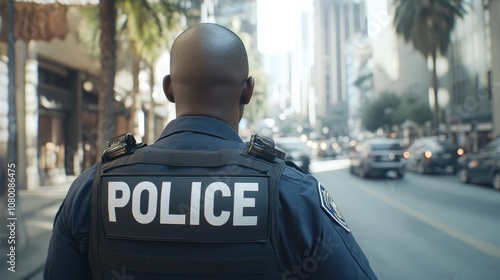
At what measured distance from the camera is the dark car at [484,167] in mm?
14172

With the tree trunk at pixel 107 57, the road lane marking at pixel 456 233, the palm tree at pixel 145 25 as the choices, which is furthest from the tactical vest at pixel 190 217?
the palm tree at pixel 145 25

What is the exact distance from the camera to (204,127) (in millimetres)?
1607

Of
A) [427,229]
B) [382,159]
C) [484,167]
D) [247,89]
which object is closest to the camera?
[247,89]

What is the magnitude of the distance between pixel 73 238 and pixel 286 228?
72cm

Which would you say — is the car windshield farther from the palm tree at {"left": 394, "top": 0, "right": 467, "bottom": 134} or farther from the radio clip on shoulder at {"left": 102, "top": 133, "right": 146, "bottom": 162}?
the radio clip on shoulder at {"left": 102, "top": 133, "right": 146, "bottom": 162}

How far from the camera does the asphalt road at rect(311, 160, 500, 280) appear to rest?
5.66m

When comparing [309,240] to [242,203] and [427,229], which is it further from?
[427,229]

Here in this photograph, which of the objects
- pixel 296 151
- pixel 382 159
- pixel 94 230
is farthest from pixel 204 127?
pixel 296 151

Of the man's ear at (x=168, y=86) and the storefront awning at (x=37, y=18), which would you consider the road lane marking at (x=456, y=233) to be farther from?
the storefront awning at (x=37, y=18)

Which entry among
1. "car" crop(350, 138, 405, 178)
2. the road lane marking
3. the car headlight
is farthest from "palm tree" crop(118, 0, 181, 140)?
the car headlight

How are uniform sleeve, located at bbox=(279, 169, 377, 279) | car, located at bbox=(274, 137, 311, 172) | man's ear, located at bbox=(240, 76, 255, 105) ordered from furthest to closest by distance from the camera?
car, located at bbox=(274, 137, 311, 172), man's ear, located at bbox=(240, 76, 255, 105), uniform sleeve, located at bbox=(279, 169, 377, 279)

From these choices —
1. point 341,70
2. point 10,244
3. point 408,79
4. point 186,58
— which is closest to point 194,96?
point 186,58

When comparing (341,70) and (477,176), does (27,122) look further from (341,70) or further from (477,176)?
(341,70)

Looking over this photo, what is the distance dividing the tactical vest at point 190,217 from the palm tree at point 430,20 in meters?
29.1
